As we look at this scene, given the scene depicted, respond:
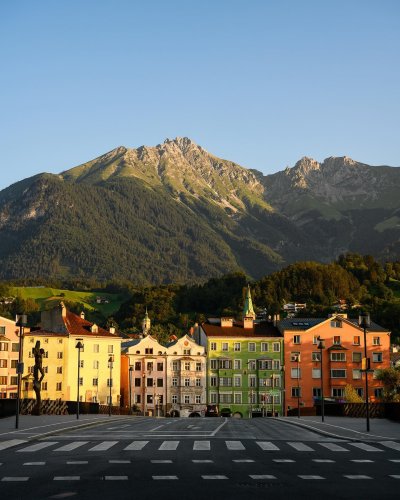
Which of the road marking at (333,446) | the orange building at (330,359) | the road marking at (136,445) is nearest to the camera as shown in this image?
the road marking at (136,445)

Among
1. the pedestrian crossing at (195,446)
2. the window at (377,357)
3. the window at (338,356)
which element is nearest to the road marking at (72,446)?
the pedestrian crossing at (195,446)

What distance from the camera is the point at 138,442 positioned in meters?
32.5

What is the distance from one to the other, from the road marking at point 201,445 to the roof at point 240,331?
111 metres

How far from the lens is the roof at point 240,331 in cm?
14388

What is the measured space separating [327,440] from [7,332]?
11006cm

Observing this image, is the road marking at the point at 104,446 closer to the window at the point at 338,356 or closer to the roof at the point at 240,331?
the window at the point at 338,356

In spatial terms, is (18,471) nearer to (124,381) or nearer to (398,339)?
(124,381)

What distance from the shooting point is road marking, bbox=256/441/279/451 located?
95.9 ft

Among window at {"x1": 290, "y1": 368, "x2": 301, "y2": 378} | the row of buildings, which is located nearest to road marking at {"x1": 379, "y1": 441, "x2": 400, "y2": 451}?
the row of buildings

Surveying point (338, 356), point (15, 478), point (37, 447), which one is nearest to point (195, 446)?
point (37, 447)

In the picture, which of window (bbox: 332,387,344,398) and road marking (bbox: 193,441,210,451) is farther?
window (bbox: 332,387,344,398)

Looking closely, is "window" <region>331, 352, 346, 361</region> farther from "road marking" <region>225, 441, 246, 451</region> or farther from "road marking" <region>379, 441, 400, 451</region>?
"road marking" <region>225, 441, 246, 451</region>

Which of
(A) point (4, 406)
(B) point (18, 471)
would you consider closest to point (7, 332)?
(A) point (4, 406)

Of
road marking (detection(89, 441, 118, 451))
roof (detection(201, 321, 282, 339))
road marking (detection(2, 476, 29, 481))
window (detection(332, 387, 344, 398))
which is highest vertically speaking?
roof (detection(201, 321, 282, 339))
